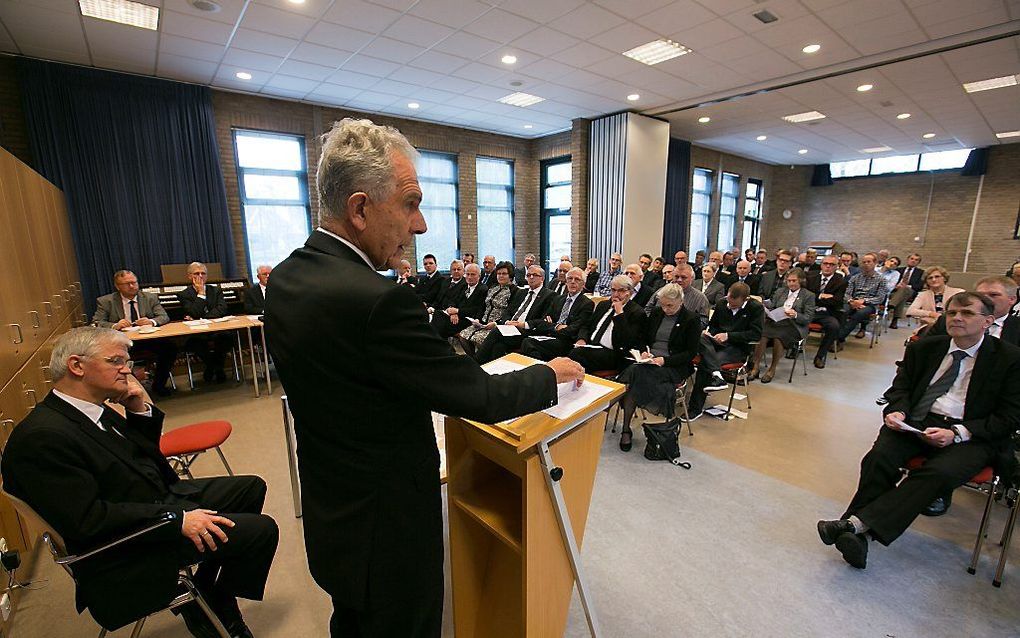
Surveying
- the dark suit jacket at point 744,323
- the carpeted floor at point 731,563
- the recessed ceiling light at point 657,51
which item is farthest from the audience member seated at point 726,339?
the recessed ceiling light at point 657,51

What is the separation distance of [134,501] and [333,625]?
3.38ft

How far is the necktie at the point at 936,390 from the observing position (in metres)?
2.33

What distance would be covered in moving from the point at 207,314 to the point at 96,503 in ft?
15.0

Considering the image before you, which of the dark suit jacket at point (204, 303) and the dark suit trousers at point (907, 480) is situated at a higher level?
the dark suit jacket at point (204, 303)

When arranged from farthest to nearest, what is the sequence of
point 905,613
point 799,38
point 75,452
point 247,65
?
point 247,65, point 799,38, point 905,613, point 75,452

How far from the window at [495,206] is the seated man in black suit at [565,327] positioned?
5118mm

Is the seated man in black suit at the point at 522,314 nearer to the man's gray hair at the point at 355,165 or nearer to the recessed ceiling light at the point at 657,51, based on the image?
the recessed ceiling light at the point at 657,51

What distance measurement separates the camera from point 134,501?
1.57 meters

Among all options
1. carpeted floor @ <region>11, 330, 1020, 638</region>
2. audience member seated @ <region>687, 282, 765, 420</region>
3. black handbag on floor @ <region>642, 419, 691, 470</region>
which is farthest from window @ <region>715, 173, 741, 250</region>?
black handbag on floor @ <region>642, 419, 691, 470</region>

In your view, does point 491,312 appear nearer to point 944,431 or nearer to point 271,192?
point 271,192

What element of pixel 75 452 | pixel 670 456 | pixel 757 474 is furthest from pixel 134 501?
pixel 757 474

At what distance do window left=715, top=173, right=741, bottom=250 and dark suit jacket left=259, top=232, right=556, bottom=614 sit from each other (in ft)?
42.5

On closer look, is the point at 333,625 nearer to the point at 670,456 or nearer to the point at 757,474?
the point at 670,456

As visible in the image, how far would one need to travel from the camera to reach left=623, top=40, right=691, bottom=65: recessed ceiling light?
4922 millimetres
